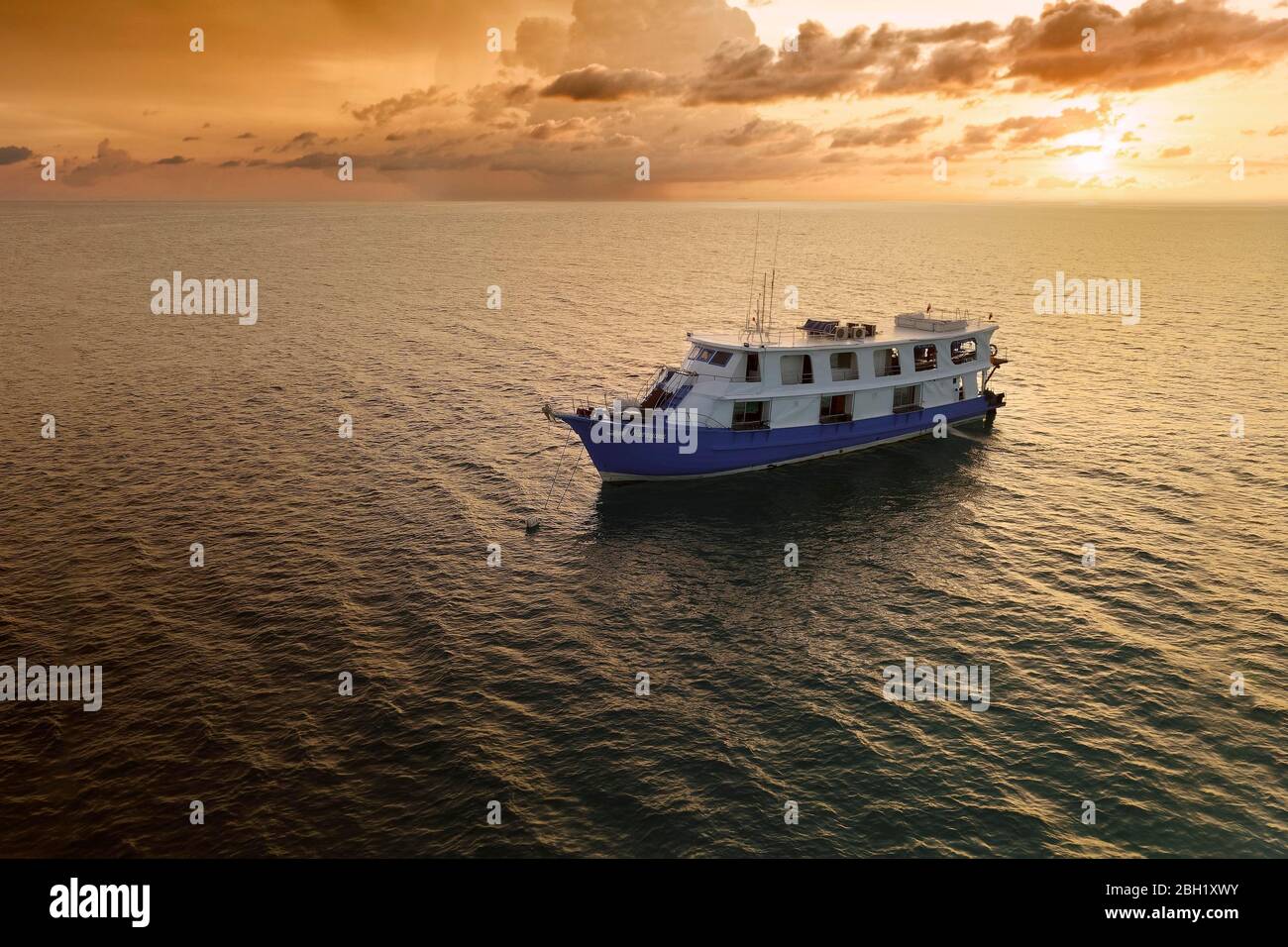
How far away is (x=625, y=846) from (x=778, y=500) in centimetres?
3106

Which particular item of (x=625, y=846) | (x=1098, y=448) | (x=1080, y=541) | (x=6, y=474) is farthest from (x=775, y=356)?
(x=6, y=474)

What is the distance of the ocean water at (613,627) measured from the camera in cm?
2506

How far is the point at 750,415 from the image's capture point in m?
55.4

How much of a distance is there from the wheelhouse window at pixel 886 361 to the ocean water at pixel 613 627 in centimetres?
658

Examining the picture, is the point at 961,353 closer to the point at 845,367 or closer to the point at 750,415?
the point at 845,367

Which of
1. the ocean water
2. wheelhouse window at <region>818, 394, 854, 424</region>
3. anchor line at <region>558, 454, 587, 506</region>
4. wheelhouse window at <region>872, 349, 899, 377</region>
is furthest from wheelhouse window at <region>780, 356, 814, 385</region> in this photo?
anchor line at <region>558, 454, 587, 506</region>

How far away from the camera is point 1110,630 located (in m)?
35.4

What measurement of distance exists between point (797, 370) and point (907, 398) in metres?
12.3

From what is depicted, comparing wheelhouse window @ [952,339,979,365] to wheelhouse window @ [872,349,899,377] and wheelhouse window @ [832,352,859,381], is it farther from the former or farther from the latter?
wheelhouse window @ [832,352,859,381]

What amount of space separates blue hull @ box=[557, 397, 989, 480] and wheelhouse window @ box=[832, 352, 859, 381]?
11.7ft

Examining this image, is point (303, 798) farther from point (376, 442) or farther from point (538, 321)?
point (538, 321)

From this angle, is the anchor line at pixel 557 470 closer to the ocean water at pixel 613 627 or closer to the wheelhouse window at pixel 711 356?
the ocean water at pixel 613 627

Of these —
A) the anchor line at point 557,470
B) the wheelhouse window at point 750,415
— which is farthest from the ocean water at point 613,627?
the wheelhouse window at point 750,415

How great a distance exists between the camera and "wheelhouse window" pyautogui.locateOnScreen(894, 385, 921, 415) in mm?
62000
